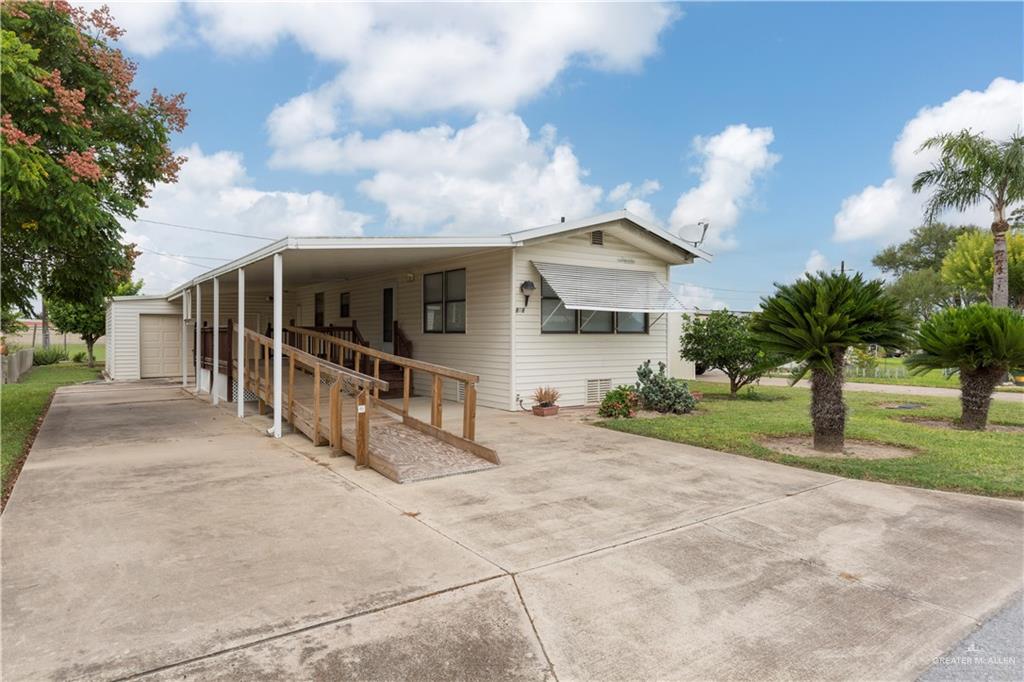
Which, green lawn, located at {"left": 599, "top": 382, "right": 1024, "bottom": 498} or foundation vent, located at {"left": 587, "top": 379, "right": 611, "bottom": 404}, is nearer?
green lawn, located at {"left": 599, "top": 382, "right": 1024, "bottom": 498}

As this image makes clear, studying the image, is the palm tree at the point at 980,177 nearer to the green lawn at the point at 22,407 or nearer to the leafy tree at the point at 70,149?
the leafy tree at the point at 70,149

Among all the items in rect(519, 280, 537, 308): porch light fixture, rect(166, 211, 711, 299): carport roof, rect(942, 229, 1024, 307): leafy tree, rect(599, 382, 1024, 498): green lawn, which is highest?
rect(942, 229, 1024, 307): leafy tree

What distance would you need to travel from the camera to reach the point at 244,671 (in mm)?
2229

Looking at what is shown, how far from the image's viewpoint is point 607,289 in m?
10.3

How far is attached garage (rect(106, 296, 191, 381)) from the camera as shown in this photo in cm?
1598

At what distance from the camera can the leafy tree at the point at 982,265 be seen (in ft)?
76.3

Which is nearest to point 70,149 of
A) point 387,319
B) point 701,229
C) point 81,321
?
point 387,319

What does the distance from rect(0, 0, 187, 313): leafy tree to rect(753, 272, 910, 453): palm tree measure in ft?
25.2

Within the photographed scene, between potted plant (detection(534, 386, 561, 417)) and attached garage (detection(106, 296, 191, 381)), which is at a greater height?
attached garage (detection(106, 296, 191, 381))

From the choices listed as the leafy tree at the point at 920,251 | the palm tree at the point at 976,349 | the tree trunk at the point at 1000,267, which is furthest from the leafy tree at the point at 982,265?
the palm tree at the point at 976,349

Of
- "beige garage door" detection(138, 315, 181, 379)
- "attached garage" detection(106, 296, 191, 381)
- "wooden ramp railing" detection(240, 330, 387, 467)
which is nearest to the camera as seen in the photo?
"wooden ramp railing" detection(240, 330, 387, 467)

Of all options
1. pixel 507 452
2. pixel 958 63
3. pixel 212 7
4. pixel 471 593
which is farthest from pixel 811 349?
pixel 212 7

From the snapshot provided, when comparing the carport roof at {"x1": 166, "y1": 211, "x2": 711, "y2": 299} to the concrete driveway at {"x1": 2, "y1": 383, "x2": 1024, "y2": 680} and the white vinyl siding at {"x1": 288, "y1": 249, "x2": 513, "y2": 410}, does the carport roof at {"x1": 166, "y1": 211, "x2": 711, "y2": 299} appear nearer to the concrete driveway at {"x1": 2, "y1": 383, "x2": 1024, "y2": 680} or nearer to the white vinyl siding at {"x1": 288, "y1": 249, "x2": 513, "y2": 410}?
the white vinyl siding at {"x1": 288, "y1": 249, "x2": 513, "y2": 410}

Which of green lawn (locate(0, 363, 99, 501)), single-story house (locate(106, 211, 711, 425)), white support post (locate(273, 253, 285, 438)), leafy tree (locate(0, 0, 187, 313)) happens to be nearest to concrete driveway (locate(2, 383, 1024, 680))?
green lawn (locate(0, 363, 99, 501))
